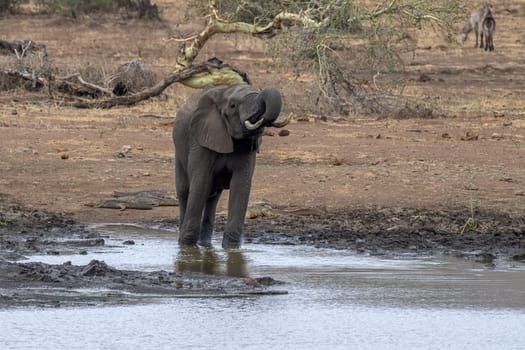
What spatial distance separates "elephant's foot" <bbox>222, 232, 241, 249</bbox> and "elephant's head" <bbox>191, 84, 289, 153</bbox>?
2.38ft

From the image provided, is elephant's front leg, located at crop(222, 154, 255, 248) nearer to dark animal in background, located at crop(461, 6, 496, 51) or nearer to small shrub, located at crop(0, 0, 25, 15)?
dark animal in background, located at crop(461, 6, 496, 51)

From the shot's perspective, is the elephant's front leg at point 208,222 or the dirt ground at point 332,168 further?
the dirt ground at point 332,168

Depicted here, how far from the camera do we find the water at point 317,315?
24.4 feet

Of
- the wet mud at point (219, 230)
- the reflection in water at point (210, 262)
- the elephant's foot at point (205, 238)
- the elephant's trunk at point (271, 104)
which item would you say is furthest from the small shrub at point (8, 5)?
the elephant's trunk at point (271, 104)

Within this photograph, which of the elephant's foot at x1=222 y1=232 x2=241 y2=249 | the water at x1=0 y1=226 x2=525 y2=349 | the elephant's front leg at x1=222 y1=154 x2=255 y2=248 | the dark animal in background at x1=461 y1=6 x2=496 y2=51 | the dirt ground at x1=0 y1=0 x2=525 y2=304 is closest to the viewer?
the water at x1=0 y1=226 x2=525 y2=349

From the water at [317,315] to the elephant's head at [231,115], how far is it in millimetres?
922

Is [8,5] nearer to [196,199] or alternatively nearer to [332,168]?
[332,168]

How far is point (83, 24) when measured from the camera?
31547 millimetres

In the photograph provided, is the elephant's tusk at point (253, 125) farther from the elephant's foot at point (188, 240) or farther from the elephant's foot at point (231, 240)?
the elephant's foot at point (188, 240)

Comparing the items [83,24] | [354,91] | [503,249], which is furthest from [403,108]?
[83,24]

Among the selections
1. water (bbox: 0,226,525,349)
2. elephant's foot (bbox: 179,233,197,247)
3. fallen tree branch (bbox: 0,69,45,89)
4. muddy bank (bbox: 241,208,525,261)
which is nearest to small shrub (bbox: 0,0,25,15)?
fallen tree branch (bbox: 0,69,45,89)

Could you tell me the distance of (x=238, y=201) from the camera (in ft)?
33.8

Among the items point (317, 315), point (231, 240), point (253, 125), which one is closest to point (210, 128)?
point (253, 125)

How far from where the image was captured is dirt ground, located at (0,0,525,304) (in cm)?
1163
